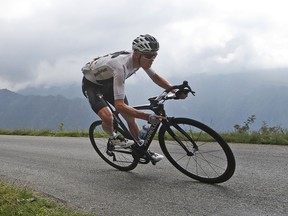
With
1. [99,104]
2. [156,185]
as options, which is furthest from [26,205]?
[99,104]

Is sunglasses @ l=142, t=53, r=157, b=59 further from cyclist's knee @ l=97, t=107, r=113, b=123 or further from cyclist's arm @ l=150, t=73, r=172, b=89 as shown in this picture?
cyclist's knee @ l=97, t=107, r=113, b=123

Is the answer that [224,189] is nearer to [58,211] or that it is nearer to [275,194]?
[275,194]

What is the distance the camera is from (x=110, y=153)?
620 centimetres

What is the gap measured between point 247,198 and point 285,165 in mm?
1692

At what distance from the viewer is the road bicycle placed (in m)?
4.75

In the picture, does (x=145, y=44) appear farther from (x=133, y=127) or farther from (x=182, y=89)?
(x=133, y=127)

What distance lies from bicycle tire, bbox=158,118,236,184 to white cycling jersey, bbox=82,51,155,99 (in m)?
0.87

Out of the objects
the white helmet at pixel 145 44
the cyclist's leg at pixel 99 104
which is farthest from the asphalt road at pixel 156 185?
the white helmet at pixel 145 44

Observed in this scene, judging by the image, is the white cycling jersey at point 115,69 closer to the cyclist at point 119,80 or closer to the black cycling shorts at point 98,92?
the cyclist at point 119,80

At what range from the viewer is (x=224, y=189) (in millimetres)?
4645

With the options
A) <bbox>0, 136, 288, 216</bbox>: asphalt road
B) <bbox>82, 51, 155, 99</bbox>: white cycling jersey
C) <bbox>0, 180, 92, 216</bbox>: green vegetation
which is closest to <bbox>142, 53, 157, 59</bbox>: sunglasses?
<bbox>82, 51, 155, 99</bbox>: white cycling jersey

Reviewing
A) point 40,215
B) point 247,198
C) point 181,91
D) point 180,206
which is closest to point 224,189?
point 247,198

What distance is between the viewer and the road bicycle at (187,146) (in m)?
4.75

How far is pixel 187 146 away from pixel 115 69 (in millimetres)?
1490
